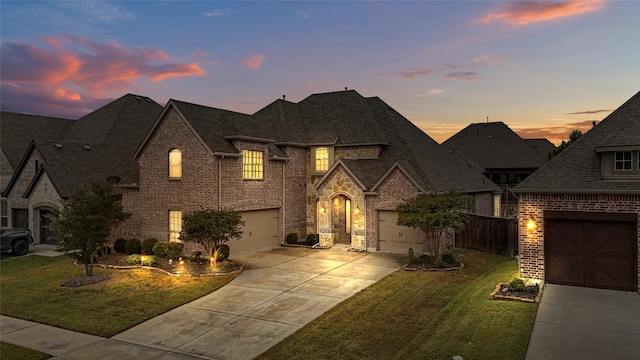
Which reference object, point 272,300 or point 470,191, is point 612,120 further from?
point 272,300

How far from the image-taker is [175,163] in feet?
73.6

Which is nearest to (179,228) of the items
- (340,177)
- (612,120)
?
(340,177)

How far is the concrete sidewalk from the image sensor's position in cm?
1017

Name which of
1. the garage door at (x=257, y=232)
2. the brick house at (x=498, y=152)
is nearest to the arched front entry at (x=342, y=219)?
the garage door at (x=257, y=232)

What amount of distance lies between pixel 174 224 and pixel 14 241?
30.2 feet

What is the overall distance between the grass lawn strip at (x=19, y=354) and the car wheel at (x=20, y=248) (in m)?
15.0

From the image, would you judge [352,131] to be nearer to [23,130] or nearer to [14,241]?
[14,241]

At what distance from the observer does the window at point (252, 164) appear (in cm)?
2325

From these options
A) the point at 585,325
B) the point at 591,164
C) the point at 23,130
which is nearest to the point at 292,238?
the point at 591,164

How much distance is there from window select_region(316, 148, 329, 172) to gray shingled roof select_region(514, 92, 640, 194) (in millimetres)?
14462

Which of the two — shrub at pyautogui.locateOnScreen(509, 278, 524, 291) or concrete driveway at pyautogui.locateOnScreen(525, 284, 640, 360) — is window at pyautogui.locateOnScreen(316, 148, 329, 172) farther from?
concrete driveway at pyautogui.locateOnScreen(525, 284, 640, 360)

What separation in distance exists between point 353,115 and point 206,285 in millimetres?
16754

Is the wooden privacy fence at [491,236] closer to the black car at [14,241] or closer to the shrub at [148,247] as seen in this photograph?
the shrub at [148,247]

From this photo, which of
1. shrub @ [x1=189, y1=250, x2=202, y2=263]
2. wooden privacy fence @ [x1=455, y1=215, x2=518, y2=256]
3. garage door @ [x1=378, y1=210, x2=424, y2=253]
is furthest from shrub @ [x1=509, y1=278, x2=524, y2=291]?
shrub @ [x1=189, y1=250, x2=202, y2=263]
